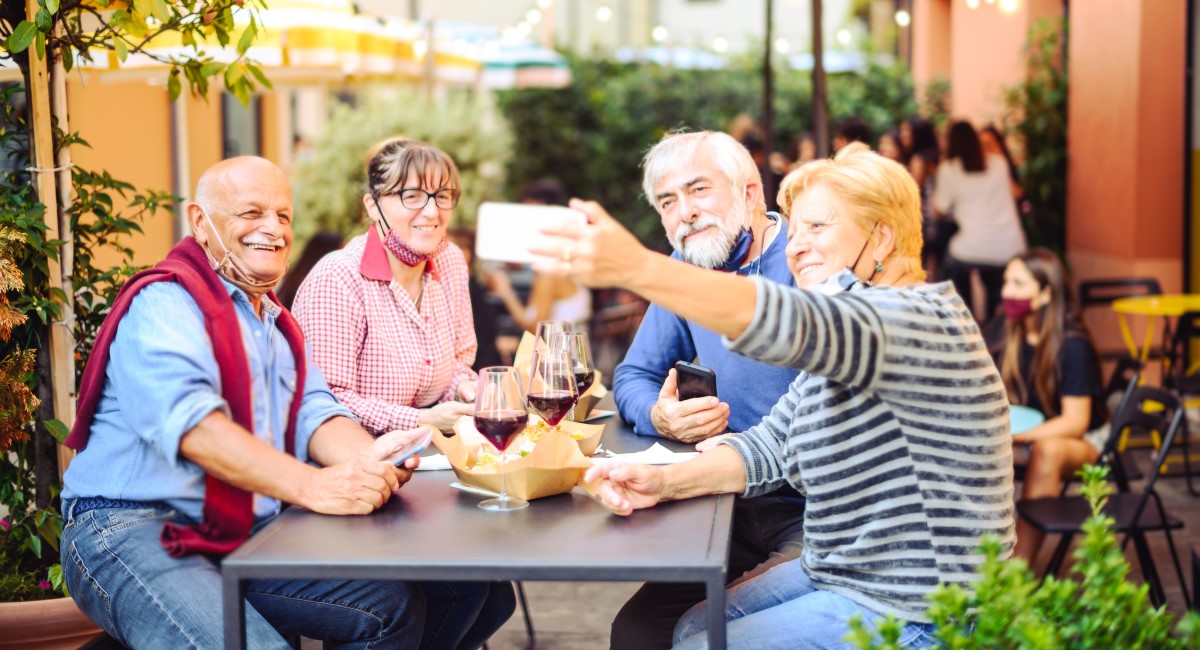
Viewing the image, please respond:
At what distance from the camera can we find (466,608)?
9.93ft

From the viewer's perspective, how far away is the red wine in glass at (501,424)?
2.32 meters

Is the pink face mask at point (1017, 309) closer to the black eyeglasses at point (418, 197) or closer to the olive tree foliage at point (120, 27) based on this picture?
the black eyeglasses at point (418, 197)

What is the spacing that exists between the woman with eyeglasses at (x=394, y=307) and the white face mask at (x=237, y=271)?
0.48 meters

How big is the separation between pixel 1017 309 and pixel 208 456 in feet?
11.7

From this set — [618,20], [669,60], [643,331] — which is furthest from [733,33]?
[643,331]

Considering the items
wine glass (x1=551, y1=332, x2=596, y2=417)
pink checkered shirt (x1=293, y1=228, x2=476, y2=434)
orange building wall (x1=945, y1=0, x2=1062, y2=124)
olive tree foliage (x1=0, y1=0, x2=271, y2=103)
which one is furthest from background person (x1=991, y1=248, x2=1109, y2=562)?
orange building wall (x1=945, y1=0, x2=1062, y2=124)

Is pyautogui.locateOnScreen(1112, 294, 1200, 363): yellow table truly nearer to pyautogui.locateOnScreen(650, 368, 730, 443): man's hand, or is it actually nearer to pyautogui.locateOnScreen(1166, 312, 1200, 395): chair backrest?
pyautogui.locateOnScreen(1166, 312, 1200, 395): chair backrest

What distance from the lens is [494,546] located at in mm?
2121

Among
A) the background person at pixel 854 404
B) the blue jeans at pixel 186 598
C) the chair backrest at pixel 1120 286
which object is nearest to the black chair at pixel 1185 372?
the chair backrest at pixel 1120 286

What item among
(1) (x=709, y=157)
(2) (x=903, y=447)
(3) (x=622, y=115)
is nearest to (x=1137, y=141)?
(1) (x=709, y=157)

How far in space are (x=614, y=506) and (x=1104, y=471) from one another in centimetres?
84

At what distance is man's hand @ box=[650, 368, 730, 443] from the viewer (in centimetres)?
286

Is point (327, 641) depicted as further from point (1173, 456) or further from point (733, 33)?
point (733, 33)

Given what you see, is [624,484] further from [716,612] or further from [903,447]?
[903,447]
